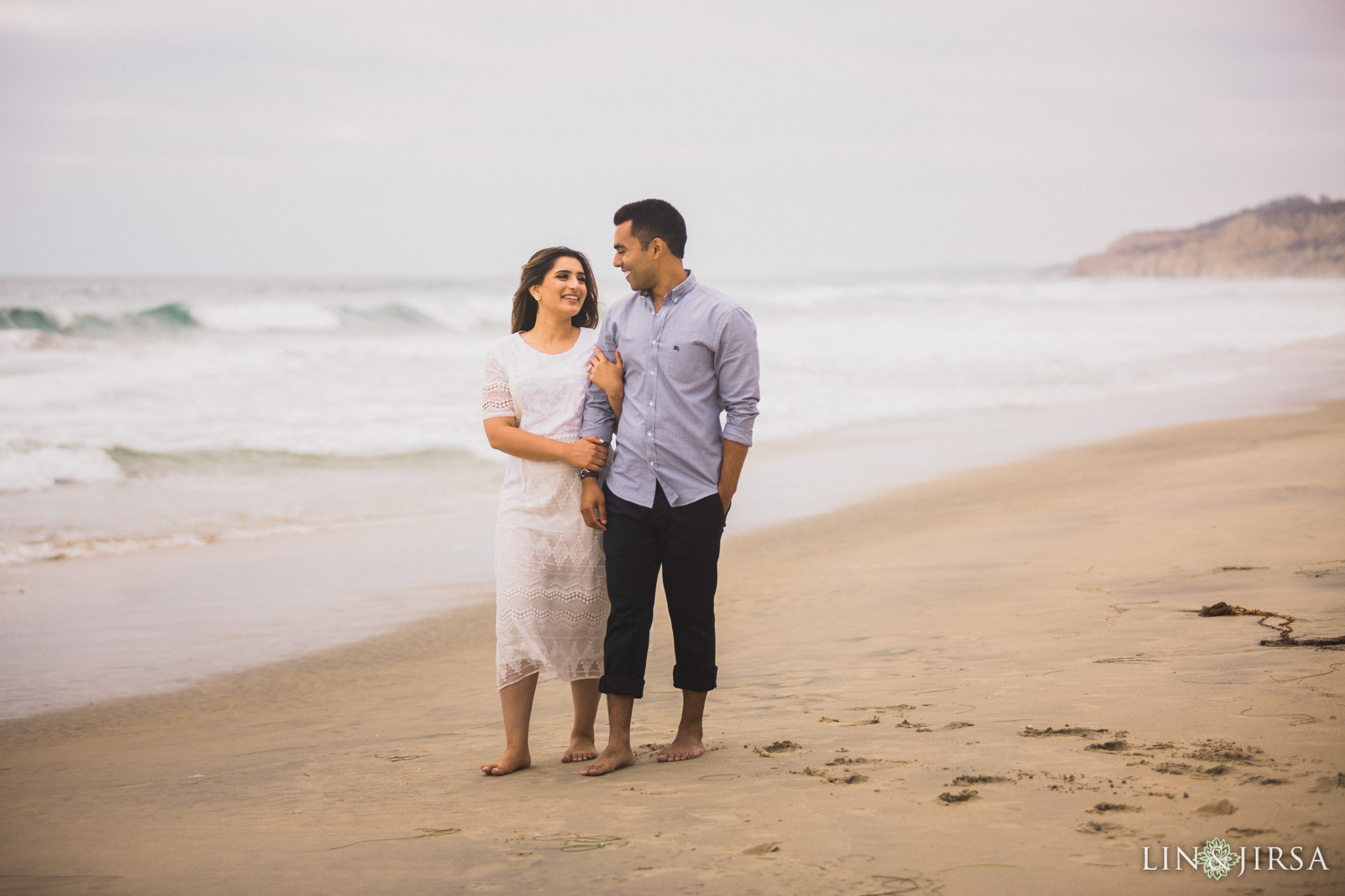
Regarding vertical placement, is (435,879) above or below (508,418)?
below

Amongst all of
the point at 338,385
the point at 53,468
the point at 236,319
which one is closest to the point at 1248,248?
the point at 236,319

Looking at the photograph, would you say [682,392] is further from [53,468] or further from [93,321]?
[93,321]

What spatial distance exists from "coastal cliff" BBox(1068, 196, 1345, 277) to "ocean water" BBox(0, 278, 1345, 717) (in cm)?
8778

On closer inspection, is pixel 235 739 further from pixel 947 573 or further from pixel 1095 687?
pixel 947 573

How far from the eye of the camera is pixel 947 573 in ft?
21.0

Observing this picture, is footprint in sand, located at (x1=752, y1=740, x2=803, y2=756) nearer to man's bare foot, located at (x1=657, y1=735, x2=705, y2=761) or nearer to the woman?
man's bare foot, located at (x1=657, y1=735, x2=705, y2=761)

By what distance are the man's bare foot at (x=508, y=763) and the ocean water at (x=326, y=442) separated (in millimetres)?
2417

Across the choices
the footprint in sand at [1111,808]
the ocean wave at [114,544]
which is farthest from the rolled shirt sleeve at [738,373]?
the ocean wave at [114,544]

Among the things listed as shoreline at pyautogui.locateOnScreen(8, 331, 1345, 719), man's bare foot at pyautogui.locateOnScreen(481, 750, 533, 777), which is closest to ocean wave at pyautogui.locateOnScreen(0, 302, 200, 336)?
shoreline at pyautogui.locateOnScreen(8, 331, 1345, 719)

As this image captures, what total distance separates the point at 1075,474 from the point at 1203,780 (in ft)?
24.2

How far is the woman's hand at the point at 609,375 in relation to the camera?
356cm

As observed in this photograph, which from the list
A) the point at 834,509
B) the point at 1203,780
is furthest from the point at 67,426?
the point at 1203,780

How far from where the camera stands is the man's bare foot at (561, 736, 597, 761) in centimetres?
369

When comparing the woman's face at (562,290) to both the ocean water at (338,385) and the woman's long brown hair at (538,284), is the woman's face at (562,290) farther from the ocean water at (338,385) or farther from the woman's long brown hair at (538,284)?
the ocean water at (338,385)
